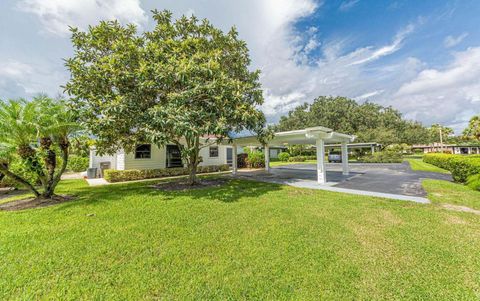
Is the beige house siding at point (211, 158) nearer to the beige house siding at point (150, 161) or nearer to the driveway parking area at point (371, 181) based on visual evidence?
the beige house siding at point (150, 161)

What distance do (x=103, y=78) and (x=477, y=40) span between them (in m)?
22.3

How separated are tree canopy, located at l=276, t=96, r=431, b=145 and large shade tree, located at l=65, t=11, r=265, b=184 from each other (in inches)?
1329

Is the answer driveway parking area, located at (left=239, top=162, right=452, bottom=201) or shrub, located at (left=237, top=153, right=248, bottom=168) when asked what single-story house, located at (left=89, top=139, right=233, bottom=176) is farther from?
driveway parking area, located at (left=239, top=162, right=452, bottom=201)

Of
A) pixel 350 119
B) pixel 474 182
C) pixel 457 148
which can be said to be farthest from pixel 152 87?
pixel 457 148

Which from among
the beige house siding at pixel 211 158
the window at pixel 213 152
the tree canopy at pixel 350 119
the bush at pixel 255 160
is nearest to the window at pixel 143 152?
the beige house siding at pixel 211 158

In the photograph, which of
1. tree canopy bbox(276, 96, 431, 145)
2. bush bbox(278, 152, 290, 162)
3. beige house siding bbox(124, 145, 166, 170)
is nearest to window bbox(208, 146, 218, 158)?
beige house siding bbox(124, 145, 166, 170)

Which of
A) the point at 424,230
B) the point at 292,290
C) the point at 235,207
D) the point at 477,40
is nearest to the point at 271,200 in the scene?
the point at 235,207

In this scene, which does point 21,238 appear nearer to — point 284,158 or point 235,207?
point 235,207

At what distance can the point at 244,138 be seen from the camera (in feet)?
45.8

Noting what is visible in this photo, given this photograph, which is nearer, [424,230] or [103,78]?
[424,230]

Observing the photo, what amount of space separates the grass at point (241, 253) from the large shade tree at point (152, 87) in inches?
124

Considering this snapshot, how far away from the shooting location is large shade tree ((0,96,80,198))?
6586mm

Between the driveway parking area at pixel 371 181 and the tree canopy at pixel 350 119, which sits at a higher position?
the tree canopy at pixel 350 119

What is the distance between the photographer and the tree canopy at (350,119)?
3781 cm
